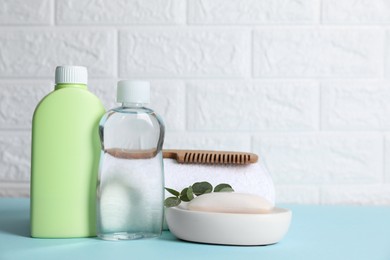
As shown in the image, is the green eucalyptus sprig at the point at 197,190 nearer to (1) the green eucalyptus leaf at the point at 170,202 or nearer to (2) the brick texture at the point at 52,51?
(1) the green eucalyptus leaf at the point at 170,202

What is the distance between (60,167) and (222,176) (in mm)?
214

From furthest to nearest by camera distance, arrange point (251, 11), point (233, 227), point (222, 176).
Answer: point (251, 11), point (222, 176), point (233, 227)

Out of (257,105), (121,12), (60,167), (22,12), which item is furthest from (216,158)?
(22,12)

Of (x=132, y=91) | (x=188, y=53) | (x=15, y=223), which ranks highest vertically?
(x=188, y=53)

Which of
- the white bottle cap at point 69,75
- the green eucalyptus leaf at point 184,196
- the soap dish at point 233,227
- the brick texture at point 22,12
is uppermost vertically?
the brick texture at point 22,12

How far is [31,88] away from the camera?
1.22 meters

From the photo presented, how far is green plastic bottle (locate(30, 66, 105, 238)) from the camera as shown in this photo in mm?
718

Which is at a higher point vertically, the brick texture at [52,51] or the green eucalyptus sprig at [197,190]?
the brick texture at [52,51]

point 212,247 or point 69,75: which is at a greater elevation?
point 69,75

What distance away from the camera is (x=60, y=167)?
0.72 meters

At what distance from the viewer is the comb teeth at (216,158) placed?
2.65 feet

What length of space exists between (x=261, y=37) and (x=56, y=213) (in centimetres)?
A: 63

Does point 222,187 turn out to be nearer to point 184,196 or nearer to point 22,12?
point 184,196

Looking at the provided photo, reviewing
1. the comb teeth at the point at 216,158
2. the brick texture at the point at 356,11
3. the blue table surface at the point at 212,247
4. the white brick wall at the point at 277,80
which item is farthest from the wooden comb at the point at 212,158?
the brick texture at the point at 356,11
